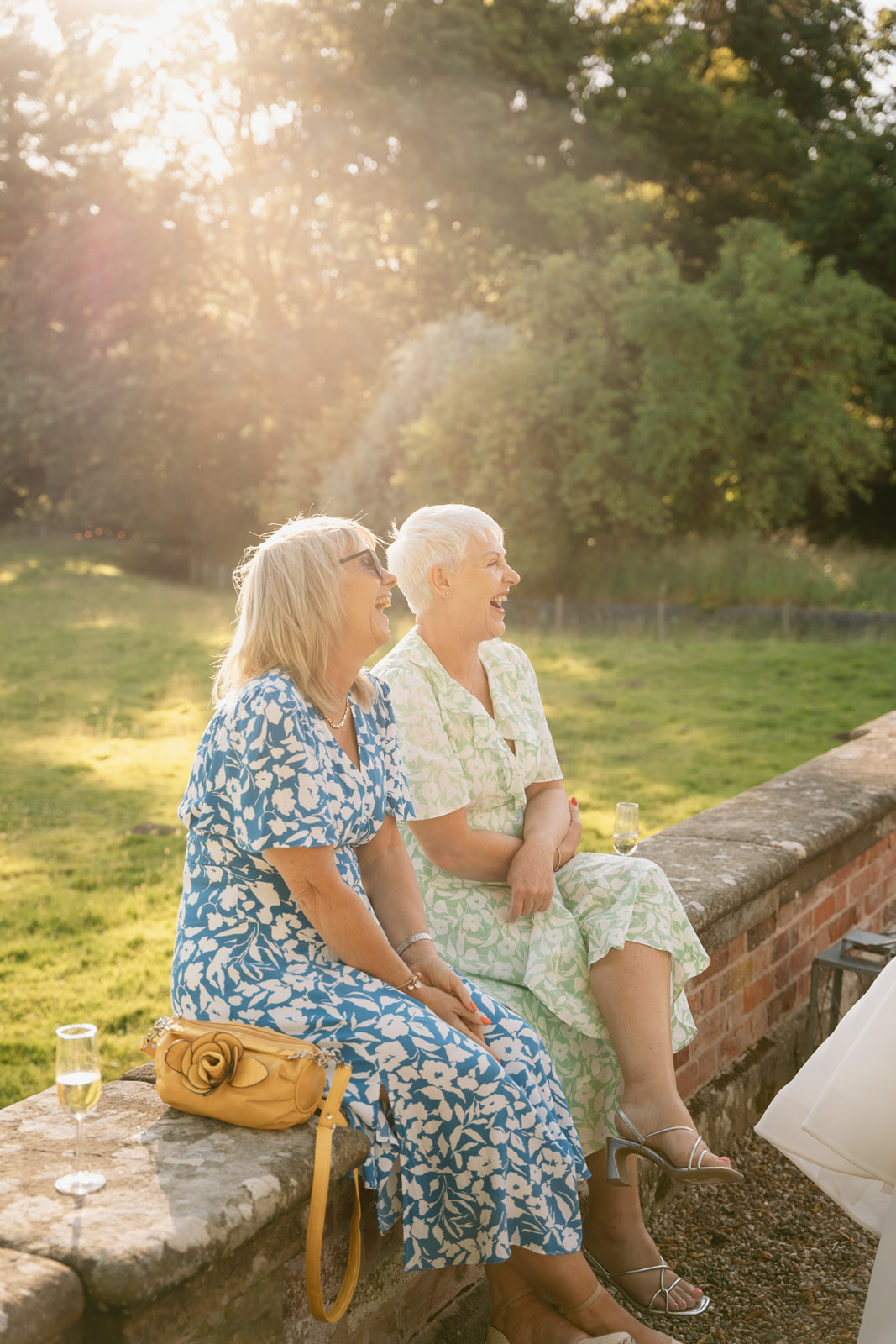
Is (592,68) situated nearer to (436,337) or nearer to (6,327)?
(436,337)

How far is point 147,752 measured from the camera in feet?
29.0

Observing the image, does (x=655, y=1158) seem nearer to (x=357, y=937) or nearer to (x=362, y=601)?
(x=357, y=937)

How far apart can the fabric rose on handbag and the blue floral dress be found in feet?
0.54

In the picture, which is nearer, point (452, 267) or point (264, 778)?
point (264, 778)

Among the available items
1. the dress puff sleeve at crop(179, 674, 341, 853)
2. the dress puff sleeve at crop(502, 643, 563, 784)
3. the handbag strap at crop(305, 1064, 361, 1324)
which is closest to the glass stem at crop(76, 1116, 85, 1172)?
the handbag strap at crop(305, 1064, 361, 1324)

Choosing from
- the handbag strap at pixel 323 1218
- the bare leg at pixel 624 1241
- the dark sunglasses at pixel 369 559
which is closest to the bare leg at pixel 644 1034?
the bare leg at pixel 624 1241

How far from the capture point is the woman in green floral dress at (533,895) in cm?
250

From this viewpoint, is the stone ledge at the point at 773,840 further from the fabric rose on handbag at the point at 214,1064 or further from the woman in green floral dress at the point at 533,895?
the fabric rose on handbag at the point at 214,1064

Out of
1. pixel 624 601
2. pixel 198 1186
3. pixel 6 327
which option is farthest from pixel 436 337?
pixel 198 1186

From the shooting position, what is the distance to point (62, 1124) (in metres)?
1.93

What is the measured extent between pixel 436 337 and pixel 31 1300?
22.8 m

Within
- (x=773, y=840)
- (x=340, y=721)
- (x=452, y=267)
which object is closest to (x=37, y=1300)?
(x=340, y=721)

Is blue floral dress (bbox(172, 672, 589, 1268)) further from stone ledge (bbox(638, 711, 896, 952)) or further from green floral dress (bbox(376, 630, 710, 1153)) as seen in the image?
stone ledge (bbox(638, 711, 896, 952))

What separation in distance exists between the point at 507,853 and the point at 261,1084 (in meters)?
1.12
